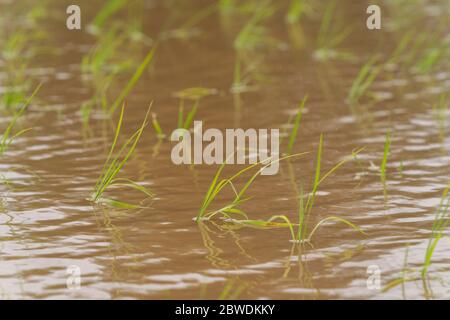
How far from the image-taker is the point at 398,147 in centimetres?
491

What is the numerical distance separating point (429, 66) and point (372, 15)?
1507 millimetres

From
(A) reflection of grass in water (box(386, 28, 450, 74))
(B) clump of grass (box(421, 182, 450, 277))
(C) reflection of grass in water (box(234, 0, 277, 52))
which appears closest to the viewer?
(B) clump of grass (box(421, 182, 450, 277))

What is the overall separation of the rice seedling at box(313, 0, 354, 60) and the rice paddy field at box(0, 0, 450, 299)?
2cm

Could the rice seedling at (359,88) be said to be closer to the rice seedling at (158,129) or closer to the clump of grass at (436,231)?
the rice seedling at (158,129)

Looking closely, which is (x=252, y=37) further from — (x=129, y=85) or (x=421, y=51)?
(x=129, y=85)

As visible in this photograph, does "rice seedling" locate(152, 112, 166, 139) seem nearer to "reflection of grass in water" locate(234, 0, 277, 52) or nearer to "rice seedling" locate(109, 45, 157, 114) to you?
"rice seedling" locate(109, 45, 157, 114)

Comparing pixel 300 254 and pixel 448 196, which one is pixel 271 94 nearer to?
pixel 448 196

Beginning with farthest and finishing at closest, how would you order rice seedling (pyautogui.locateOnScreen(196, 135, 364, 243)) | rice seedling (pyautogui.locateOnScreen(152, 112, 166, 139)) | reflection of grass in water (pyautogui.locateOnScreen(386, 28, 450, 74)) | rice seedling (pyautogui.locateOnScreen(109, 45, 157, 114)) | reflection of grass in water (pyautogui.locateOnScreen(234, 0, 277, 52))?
reflection of grass in water (pyautogui.locateOnScreen(234, 0, 277, 52)), reflection of grass in water (pyautogui.locateOnScreen(386, 28, 450, 74)), rice seedling (pyautogui.locateOnScreen(152, 112, 166, 139)), rice seedling (pyautogui.locateOnScreen(109, 45, 157, 114)), rice seedling (pyautogui.locateOnScreen(196, 135, 364, 243))

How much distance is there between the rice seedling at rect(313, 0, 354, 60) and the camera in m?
6.91

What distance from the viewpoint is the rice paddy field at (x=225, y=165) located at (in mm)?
3377

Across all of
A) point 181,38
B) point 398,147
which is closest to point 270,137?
point 398,147

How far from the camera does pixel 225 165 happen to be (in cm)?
465

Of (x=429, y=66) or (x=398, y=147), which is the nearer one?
(x=398, y=147)

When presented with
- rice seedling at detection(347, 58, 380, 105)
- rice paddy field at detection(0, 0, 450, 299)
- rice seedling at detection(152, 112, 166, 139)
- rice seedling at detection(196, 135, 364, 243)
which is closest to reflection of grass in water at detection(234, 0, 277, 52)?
rice paddy field at detection(0, 0, 450, 299)
